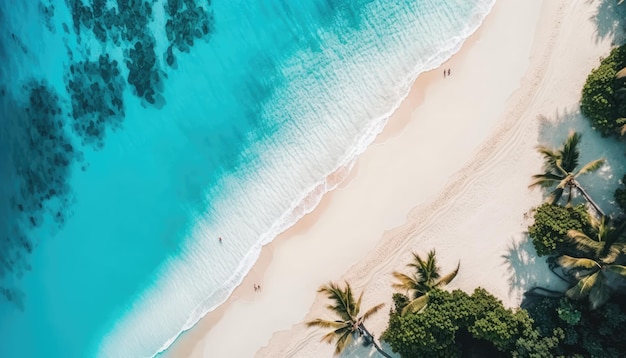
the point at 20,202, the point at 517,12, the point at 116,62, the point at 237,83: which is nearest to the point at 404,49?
the point at 517,12

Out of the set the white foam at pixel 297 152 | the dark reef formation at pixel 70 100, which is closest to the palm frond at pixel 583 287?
the white foam at pixel 297 152

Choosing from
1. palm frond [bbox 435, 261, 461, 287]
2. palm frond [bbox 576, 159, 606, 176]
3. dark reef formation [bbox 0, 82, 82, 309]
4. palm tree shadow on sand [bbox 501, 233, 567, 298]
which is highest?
dark reef formation [bbox 0, 82, 82, 309]

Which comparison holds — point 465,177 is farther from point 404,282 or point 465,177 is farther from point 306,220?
point 306,220

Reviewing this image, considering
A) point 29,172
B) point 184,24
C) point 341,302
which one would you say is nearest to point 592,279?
point 341,302

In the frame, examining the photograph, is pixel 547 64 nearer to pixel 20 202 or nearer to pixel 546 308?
pixel 546 308

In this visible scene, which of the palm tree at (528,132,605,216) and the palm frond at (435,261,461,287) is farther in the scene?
the palm frond at (435,261,461,287)

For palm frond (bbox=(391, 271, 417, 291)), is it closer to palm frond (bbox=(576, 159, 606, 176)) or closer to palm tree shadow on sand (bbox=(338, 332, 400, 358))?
palm tree shadow on sand (bbox=(338, 332, 400, 358))

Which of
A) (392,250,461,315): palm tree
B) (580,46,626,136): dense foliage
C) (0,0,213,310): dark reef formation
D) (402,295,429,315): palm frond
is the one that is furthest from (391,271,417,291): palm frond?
(0,0,213,310): dark reef formation

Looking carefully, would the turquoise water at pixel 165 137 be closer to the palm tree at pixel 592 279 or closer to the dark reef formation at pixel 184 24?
the dark reef formation at pixel 184 24
